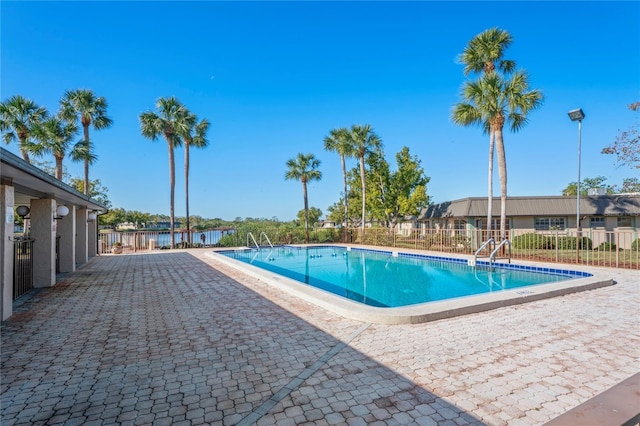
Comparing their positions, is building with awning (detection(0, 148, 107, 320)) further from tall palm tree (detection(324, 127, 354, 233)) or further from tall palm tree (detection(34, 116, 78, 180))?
tall palm tree (detection(324, 127, 354, 233))

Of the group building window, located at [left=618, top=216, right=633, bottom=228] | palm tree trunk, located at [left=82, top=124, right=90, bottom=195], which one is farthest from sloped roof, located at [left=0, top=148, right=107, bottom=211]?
building window, located at [left=618, top=216, right=633, bottom=228]

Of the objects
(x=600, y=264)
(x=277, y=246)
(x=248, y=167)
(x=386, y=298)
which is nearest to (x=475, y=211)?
(x=600, y=264)

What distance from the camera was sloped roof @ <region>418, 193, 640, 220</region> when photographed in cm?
1959

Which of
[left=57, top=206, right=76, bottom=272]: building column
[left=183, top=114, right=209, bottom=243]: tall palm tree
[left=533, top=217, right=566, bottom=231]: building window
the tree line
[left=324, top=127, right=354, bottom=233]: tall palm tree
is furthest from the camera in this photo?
[left=324, top=127, right=354, bottom=233]: tall palm tree

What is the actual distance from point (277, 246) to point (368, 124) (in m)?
10.7

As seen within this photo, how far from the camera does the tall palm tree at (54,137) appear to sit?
1580 centimetres

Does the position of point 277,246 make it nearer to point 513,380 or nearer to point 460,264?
point 460,264

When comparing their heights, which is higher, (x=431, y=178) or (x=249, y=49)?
(x=249, y=49)

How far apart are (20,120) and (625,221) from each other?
115ft

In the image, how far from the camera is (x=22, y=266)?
7328 mm

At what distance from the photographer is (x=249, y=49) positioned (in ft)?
53.7

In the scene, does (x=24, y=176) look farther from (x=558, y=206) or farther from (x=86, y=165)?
(x=558, y=206)

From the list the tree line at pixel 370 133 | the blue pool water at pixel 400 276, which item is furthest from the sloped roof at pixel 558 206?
the blue pool water at pixel 400 276

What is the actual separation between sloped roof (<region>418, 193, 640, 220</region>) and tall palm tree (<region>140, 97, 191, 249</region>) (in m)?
18.8
